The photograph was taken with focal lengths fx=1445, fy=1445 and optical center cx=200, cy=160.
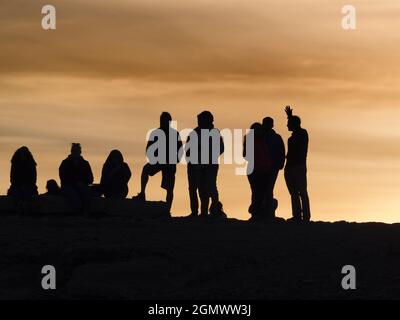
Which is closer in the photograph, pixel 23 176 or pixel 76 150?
pixel 23 176

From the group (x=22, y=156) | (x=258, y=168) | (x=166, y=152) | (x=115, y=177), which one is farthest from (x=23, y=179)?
(x=258, y=168)

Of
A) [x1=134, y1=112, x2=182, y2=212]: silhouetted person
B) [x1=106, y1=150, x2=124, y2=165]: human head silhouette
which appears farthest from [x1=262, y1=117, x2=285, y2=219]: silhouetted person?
[x1=106, y1=150, x2=124, y2=165]: human head silhouette

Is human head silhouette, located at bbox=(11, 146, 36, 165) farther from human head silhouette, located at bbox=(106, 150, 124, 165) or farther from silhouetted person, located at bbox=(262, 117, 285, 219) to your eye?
silhouetted person, located at bbox=(262, 117, 285, 219)

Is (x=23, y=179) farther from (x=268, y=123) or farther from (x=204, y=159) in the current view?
(x=268, y=123)

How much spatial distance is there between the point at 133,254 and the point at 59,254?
1.23 meters

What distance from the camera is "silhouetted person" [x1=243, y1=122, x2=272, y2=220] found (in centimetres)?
2778

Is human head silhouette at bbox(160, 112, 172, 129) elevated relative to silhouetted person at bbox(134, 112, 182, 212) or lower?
elevated

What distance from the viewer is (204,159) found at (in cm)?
2761

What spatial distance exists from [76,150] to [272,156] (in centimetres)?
401

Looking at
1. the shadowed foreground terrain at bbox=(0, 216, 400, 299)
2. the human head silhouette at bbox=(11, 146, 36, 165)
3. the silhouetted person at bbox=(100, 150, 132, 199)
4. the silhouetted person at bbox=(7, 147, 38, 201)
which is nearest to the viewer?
the shadowed foreground terrain at bbox=(0, 216, 400, 299)

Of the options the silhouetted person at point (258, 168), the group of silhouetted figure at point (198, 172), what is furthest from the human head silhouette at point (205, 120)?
the silhouetted person at point (258, 168)

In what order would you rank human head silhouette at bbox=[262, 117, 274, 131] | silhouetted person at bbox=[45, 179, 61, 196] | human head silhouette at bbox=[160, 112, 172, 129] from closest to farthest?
human head silhouette at bbox=[160, 112, 172, 129] < human head silhouette at bbox=[262, 117, 274, 131] < silhouetted person at bbox=[45, 179, 61, 196]

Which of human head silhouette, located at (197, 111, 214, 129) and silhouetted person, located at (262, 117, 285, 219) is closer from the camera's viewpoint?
human head silhouette, located at (197, 111, 214, 129)
